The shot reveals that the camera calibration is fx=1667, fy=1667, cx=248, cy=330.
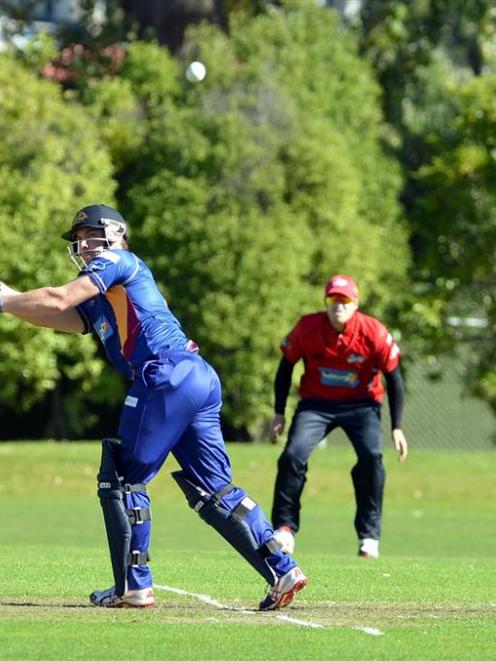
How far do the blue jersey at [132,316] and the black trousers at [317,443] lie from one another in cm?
428

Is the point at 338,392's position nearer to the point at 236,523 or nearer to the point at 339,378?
the point at 339,378

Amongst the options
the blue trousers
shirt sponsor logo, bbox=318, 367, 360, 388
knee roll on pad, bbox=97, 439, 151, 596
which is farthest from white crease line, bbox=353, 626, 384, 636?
shirt sponsor logo, bbox=318, 367, 360, 388

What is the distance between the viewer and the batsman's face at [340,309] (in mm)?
12891

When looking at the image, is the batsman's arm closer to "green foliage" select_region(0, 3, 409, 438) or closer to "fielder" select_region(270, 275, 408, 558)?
"fielder" select_region(270, 275, 408, 558)

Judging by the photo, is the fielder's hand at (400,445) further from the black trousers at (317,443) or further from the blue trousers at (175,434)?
the blue trousers at (175,434)

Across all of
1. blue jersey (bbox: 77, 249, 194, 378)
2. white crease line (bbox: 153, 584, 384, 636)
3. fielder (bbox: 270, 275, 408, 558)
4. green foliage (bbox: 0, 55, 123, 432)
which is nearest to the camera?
white crease line (bbox: 153, 584, 384, 636)

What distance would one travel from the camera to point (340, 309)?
12.9 m

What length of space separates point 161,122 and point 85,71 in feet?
10.1

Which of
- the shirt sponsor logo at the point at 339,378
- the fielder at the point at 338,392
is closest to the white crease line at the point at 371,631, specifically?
the fielder at the point at 338,392

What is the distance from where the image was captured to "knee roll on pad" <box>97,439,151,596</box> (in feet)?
28.7

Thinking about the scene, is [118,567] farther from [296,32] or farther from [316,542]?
[296,32]

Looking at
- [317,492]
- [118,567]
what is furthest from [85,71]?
[118,567]

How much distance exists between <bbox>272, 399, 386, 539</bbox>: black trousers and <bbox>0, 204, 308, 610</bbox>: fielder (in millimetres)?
4129

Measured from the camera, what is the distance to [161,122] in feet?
96.5
